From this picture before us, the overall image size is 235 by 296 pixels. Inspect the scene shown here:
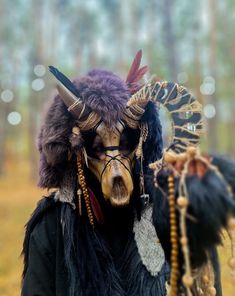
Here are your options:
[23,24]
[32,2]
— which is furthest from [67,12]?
[32,2]

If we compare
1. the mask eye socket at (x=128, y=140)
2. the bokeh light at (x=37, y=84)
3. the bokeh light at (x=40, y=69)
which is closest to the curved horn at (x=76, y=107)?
the mask eye socket at (x=128, y=140)

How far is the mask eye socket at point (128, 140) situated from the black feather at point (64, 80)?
9.4 inches

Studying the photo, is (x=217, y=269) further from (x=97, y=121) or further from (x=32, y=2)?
(x=32, y=2)

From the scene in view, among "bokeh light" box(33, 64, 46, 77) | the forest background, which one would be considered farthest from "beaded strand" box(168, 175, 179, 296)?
"bokeh light" box(33, 64, 46, 77)

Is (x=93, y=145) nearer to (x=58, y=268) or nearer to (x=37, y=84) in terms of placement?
(x=58, y=268)

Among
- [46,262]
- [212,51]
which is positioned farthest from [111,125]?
[212,51]

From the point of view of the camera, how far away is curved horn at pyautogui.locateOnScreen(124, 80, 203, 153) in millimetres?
1578

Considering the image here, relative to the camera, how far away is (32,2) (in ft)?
61.0

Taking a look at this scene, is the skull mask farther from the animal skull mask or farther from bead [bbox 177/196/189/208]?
bead [bbox 177/196/189/208]

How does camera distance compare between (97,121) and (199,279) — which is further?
(97,121)

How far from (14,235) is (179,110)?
28.1 ft

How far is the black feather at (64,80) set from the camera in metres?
1.89

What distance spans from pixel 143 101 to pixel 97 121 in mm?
192

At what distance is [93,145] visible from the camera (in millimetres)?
1915
